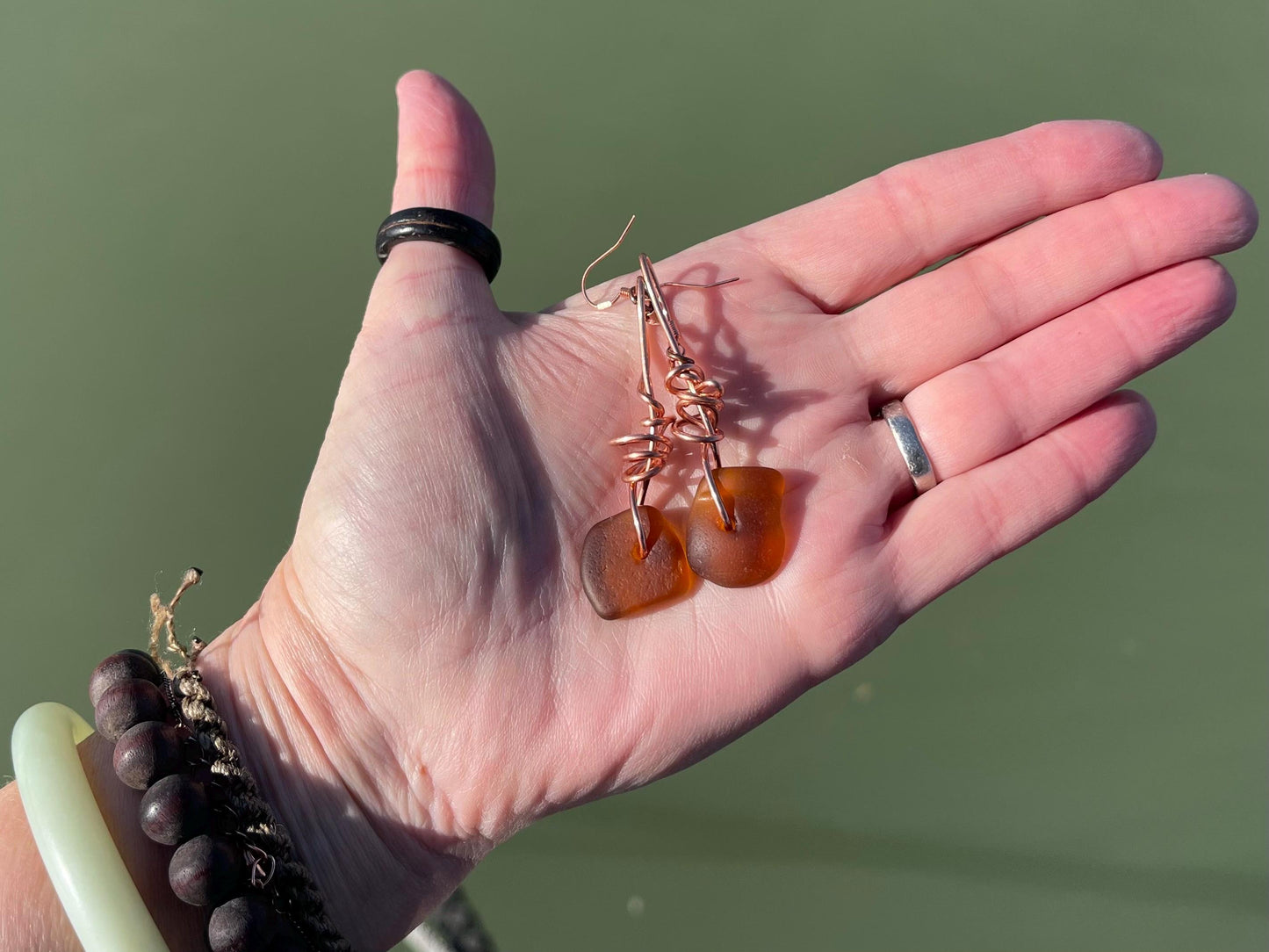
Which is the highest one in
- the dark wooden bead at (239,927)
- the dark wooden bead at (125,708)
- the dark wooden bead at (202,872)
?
the dark wooden bead at (125,708)

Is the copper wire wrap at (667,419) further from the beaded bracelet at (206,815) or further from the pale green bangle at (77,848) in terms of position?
the pale green bangle at (77,848)

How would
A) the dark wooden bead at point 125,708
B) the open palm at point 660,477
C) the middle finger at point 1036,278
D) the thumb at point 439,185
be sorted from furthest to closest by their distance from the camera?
1. the middle finger at point 1036,278
2. the thumb at point 439,185
3. the open palm at point 660,477
4. the dark wooden bead at point 125,708

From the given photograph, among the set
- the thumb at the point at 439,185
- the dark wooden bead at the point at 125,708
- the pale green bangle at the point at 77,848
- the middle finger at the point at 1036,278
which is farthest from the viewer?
the middle finger at the point at 1036,278

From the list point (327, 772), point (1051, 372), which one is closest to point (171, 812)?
point (327, 772)

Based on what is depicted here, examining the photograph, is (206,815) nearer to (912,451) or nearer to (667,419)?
(667,419)

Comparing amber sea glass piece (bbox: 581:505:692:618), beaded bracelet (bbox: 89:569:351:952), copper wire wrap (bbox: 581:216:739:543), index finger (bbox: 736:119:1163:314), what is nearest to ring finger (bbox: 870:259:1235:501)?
index finger (bbox: 736:119:1163:314)

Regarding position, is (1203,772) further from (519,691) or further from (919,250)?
(519,691)

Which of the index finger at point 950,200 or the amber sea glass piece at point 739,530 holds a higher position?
the index finger at point 950,200

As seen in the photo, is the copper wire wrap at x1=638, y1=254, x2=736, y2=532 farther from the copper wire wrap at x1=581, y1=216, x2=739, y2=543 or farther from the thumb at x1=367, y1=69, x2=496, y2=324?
the thumb at x1=367, y1=69, x2=496, y2=324

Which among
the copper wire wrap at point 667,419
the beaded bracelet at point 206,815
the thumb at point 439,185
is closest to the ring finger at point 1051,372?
the copper wire wrap at point 667,419
